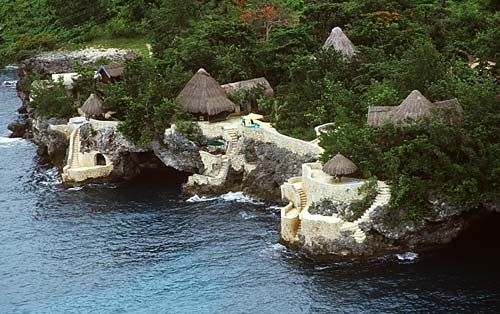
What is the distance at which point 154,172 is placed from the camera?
78.1m

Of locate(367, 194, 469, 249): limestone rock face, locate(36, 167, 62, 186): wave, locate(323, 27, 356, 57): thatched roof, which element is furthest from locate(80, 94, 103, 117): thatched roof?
locate(367, 194, 469, 249): limestone rock face

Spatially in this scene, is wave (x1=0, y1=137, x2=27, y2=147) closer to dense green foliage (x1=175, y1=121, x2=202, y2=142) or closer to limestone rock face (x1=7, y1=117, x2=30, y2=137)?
limestone rock face (x1=7, y1=117, x2=30, y2=137)

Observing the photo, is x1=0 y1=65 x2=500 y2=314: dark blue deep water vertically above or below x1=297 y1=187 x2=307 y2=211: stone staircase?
below

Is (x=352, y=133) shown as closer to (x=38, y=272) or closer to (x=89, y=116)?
(x=38, y=272)

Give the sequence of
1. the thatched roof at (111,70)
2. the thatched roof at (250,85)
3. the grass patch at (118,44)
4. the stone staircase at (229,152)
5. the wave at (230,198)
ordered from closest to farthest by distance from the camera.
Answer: the wave at (230,198), the stone staircase at (229,152), the thatched roof at (250,85), the thatched roof at (111,70), the grass patch at (118,44)

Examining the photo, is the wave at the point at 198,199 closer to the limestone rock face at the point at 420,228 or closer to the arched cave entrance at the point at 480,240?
the limestone rock face at the point at 420,228

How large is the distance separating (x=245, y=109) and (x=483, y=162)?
Result: 27686 mm

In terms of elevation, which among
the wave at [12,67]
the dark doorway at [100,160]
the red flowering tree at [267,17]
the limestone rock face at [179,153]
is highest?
the red flowering tree at [267,17]

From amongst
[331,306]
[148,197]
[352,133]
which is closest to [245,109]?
[148,197]

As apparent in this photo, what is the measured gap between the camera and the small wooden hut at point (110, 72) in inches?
3314

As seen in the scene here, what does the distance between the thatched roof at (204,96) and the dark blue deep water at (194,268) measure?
8420 mm

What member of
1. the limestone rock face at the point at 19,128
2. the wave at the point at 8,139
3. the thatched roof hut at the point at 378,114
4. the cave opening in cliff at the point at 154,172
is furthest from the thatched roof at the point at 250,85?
the limestone rock face at the point at 19,128

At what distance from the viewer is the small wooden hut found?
84188 mm

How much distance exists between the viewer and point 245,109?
3073 inches
